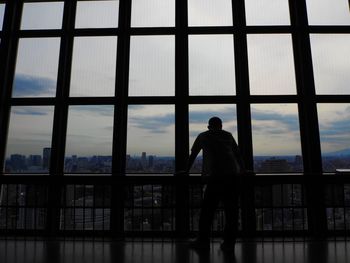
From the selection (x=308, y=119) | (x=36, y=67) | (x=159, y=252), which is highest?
(x=36, y=67)

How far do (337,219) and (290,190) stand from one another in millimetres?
662

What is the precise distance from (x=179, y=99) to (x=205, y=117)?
1.37ft

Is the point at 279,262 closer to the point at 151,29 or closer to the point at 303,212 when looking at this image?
the point at 303,212

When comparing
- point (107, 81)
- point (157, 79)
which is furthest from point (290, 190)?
point (107, 81)

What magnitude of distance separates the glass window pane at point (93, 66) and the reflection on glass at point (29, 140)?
54 centimetres

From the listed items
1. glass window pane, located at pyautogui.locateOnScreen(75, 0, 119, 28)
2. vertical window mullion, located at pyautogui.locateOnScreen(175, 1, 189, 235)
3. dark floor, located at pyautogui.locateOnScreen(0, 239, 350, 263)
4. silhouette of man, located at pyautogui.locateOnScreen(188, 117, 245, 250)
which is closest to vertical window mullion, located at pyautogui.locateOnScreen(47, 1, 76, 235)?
glass window pane, located at pyautogui.locateOnScreen(75, 0, 119, 28)

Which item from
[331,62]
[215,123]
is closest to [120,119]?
[215,123]

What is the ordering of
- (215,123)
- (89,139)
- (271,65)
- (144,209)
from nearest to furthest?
1. (215,123)
2. (144,209)
3. (89,139)
4. (271,65)

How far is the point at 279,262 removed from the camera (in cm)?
288

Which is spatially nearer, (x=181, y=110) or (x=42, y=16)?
(x=181, y=110)

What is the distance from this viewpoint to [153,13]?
4727 millimetres

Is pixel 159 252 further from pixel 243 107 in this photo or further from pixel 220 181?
pixel 243 107

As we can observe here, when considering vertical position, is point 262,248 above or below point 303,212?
below

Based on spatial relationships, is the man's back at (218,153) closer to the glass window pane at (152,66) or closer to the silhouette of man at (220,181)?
the silhouette of man at (220,181)
